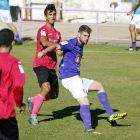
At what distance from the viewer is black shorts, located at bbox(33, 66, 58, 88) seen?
20.3ft

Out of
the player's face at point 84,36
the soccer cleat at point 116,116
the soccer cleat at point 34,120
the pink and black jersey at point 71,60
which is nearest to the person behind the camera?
the soccer cleat at point 116,116

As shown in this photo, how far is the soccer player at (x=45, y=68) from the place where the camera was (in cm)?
612

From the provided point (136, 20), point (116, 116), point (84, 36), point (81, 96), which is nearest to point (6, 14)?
point (136, 20)

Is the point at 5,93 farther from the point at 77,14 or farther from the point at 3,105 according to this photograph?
the point at 77,14

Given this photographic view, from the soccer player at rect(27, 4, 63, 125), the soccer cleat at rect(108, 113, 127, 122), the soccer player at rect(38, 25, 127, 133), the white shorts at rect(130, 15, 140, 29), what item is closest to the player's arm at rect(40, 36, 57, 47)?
the soccer player at rect(27, 4, 63, 125)

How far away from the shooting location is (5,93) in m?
3.95

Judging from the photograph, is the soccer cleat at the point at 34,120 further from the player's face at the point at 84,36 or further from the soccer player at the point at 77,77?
the player's face at the point at 84,36

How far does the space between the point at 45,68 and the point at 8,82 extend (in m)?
2.38

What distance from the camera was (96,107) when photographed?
7.22 metres

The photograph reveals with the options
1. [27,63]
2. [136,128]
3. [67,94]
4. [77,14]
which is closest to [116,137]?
[136,128]

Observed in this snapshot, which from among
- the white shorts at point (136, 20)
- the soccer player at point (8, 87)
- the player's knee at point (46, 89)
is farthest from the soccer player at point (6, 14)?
the soccer player at point (8, 87)

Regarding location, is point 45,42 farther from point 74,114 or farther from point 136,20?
point 136,20

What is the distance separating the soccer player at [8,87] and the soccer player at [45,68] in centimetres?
204

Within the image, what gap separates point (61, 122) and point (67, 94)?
2.04 metres
